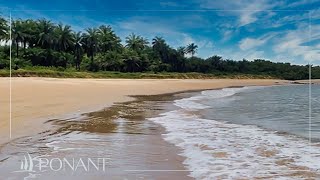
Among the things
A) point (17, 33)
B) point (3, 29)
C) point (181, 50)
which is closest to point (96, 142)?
point (3, 29)

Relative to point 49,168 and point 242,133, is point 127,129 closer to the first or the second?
point 242,133

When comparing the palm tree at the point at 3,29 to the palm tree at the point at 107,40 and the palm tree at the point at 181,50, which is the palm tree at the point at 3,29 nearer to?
the palm tree at the point at 107,40

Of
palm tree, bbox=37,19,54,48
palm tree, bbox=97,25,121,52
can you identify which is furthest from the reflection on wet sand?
palm tree, bbox=97,25,121,52

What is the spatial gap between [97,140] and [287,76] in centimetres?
8238

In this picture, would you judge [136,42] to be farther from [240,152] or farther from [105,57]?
[240,152]

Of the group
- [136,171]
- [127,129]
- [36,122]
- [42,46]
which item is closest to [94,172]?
[136,171]

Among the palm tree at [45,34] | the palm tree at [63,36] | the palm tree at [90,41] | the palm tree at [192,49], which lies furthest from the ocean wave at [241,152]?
the palm tree at [192,49]

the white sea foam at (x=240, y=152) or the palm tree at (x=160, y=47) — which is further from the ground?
the palm tree at (x=160, y=47)


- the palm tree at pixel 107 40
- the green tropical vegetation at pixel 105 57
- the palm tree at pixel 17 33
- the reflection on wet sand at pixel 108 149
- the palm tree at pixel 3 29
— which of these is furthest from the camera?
the palm tree at pixel 107 40

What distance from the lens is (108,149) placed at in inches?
237

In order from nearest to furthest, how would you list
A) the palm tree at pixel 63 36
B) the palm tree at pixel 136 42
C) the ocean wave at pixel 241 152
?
the ocean wave at pixel 241 152 → the palm tree at pixel 63 36 → the palm tree at pixel 136 42

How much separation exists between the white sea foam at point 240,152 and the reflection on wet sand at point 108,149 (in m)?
0.32

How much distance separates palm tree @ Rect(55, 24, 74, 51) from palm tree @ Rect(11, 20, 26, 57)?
5698mm

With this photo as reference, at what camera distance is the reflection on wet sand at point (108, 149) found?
14.9ft
